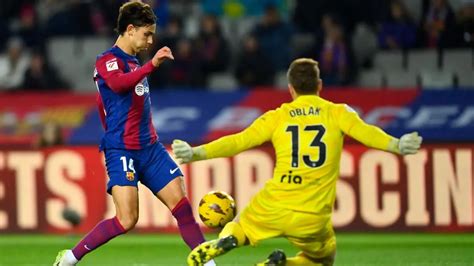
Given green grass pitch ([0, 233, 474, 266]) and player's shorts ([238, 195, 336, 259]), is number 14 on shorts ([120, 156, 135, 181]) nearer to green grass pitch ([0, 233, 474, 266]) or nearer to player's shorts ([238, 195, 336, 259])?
player's shorts ([238, 195, 336, 259])

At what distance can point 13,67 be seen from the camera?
58.0 feet

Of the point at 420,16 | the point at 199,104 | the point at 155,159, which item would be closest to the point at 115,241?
the point at 199,104

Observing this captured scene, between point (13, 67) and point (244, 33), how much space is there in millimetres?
3333

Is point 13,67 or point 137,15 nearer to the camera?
point 137,15

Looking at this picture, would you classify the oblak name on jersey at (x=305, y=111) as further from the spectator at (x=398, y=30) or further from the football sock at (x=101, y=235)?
the spectator at (x=398, y=30)

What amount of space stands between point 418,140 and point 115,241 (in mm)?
6674

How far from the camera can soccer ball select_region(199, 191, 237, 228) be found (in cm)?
805

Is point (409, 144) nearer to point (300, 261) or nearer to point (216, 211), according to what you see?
point (300, 261)

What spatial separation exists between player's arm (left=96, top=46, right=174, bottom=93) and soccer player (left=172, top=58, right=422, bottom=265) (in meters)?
0.88

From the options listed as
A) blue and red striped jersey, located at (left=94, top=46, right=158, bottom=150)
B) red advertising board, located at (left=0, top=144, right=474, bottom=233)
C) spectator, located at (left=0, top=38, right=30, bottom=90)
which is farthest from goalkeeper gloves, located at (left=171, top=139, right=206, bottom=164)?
spectator, located at (left=0, top=38, right=30, bottom=90)

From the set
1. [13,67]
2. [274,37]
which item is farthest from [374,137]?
[13,67]

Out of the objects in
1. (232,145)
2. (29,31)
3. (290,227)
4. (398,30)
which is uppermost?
(29,31)

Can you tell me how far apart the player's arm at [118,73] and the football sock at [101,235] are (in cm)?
92

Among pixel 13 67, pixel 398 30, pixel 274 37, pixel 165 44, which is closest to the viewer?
pixel 398 30
